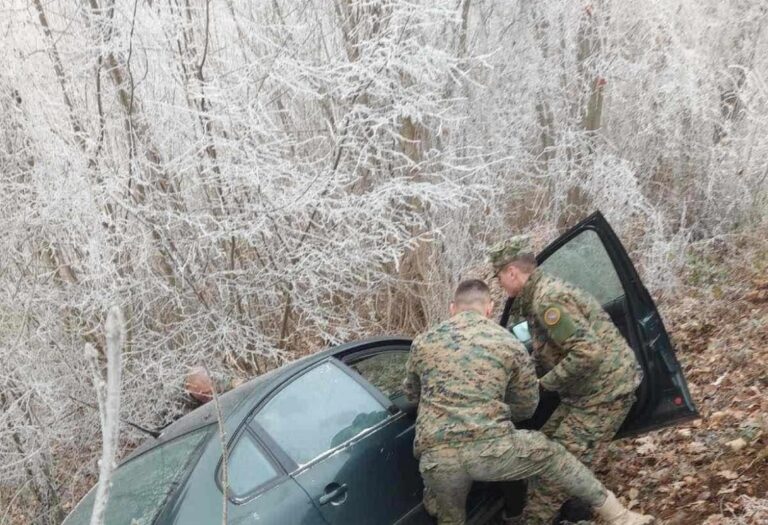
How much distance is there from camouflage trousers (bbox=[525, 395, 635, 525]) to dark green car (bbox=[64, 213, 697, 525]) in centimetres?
26

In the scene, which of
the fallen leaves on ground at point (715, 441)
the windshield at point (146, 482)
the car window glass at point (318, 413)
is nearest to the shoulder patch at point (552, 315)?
the car window glass at point (318, 413)

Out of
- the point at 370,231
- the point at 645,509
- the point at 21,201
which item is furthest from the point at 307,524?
the point at 21,201

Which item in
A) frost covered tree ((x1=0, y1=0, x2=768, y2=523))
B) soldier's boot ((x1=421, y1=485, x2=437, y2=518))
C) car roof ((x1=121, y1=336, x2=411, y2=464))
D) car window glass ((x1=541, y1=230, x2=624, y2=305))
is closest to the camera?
car roof ((x1=121, y1=336, x2=411, y2=464))

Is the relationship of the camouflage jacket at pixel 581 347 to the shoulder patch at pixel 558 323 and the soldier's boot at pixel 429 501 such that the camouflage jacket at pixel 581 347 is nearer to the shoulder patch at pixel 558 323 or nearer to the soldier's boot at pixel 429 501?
the shoulder patch at pixel 558 323

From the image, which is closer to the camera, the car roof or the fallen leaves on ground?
the car roof

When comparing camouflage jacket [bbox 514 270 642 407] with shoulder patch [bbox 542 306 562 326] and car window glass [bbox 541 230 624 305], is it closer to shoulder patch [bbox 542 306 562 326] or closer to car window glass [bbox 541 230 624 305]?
shoulder patch [bbox 542 306 562 326]

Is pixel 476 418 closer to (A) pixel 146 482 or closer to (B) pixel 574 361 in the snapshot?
(B) pixel 574 361

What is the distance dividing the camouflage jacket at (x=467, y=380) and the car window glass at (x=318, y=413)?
0.33 m

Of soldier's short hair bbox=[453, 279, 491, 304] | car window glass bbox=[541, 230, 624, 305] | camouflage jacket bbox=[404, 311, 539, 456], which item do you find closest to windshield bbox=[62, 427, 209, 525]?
camouflage jacket bbox=[404, 311, 539, 456]

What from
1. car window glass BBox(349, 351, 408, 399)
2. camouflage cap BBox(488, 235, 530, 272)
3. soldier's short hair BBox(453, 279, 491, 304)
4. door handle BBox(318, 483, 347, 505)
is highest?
camouflage cap BBox(488, 235, 530, 272)

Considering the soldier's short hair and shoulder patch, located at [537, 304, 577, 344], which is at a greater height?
the soldier's short hair

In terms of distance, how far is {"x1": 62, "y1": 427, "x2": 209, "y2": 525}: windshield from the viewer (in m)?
2.90

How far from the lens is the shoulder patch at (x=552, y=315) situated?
142 inches

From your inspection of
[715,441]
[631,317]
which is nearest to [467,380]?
[631,317]
